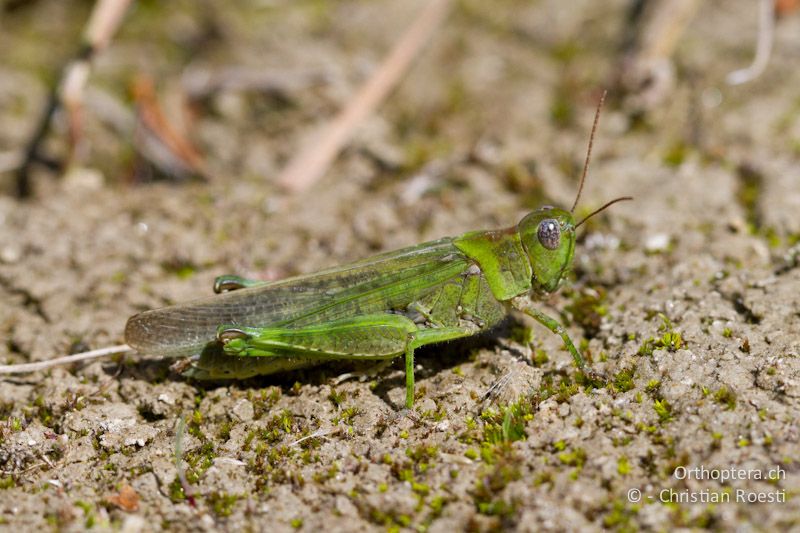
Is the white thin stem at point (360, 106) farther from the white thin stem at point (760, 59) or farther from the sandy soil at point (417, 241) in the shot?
the white thin stem at point (760, 59)

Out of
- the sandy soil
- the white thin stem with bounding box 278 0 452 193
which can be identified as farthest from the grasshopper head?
the white thin stem with bounding box 278 0 452 193

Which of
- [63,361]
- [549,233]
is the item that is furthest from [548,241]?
[63,361]

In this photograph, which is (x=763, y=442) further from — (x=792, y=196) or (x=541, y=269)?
(x=792, y=196)

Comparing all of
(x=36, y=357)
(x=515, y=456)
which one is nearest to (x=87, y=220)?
(x=36, y=357)

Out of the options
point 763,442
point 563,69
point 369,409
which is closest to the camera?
point 763,442

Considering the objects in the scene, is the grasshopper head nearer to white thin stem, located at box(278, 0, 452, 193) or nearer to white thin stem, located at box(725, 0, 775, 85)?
white thin stem, located at box(278, 0, 452, 193)

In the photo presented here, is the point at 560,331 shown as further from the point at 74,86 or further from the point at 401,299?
the point at 74,86

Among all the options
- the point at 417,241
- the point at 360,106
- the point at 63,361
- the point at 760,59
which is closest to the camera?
the point at 63,361
